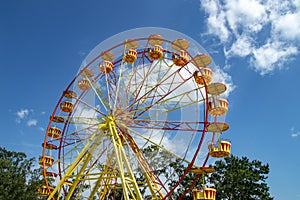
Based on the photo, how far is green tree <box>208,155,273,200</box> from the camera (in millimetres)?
29616

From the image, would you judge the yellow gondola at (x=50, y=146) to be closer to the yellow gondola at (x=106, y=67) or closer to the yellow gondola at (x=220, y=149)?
the yellow gondola at (x=106, y=67)

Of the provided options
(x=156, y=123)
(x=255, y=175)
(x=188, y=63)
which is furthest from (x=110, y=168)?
(x=255, y=175)

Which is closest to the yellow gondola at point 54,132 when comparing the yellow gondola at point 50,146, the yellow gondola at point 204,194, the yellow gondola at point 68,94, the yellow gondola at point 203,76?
the yellow gondola at point 50,146

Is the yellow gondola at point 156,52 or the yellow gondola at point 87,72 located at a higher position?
the yellow gondola at point 156,52

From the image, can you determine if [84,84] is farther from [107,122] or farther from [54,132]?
[54,132]

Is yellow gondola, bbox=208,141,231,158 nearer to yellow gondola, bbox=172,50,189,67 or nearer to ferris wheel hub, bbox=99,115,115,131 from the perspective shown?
ferris wheel hub, bbox=99,115,115,131

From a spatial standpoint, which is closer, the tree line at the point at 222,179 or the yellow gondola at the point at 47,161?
the yellow gondola at the point at 47,161

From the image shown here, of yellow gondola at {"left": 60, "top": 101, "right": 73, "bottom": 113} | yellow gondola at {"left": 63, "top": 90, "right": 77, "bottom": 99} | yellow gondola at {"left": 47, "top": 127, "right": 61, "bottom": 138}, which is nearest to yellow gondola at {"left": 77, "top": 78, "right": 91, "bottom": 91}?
yellow gondola at {"left": 63, "top": 90, "right": 77, "bottom": 99}

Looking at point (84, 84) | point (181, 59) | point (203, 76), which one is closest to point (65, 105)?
point (84, 84)

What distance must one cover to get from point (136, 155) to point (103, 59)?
4.85 metres

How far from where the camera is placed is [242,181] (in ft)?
98.8

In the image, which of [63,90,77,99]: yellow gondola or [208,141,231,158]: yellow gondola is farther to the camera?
[63,90,77,99]: yellow gondola

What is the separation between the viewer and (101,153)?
14.0m

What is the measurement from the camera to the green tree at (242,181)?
29.6 meters
